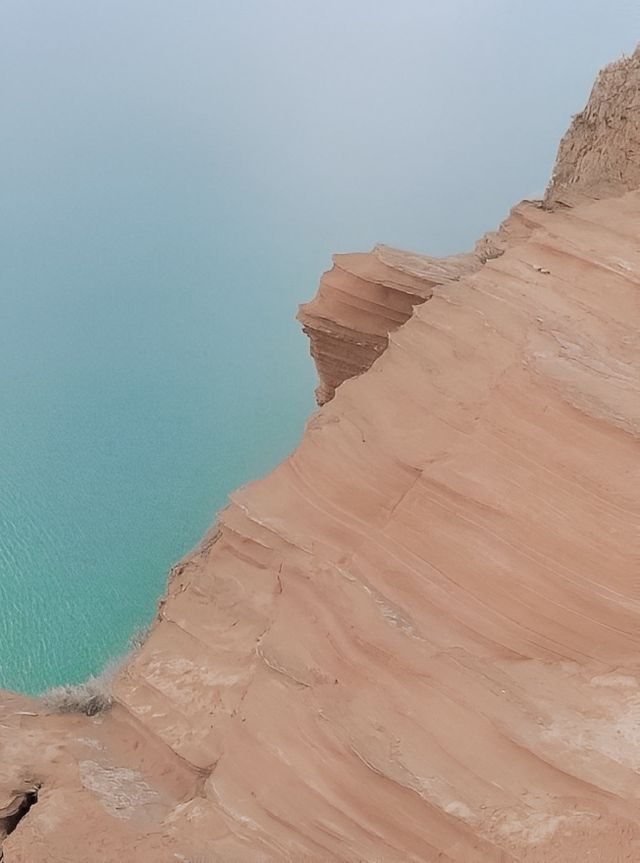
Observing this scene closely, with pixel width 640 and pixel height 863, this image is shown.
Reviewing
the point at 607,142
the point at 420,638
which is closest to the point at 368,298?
the point at 607,142

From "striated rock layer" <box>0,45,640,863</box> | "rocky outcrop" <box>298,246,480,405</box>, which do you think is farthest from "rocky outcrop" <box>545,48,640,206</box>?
"striated rock layer" <box>0,45,640,863</box>

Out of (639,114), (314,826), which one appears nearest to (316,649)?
(314,826)

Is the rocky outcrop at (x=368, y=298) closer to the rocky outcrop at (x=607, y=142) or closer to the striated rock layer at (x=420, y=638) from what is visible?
the rocky outcrop at (x=607, y=142)

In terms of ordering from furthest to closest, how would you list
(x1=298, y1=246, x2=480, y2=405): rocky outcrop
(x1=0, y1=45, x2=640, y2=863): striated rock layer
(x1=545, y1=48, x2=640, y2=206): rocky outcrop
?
(x1=298, y1=246, x2=480, y2=405): rocky outcrop < (x1=545, y1=48, x2=640, y2=206): rocky outcrop < (x1=0, y1=45, x2=640, y2=863): striated rock layer

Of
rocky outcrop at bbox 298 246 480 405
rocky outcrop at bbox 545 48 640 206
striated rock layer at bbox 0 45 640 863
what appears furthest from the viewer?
rocky outcrop at bbox 298 246 480 405

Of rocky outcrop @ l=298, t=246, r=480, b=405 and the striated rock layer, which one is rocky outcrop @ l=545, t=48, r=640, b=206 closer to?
rocky outcrop @ l=298, t=246, r=480, b=405

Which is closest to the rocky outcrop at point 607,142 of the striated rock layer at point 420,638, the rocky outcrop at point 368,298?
the rocky outcrop at point 368,298

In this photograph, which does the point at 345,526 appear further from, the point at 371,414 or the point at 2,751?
the point at 2,751
